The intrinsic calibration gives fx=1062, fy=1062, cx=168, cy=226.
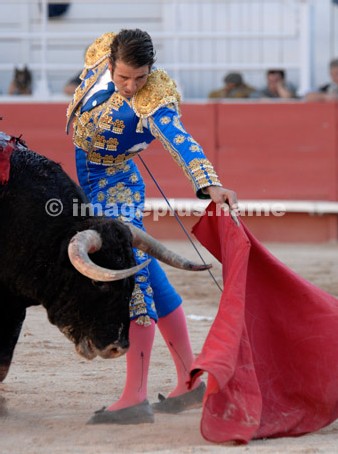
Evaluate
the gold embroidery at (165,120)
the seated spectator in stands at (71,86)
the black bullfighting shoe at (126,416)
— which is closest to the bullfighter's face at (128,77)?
the gold embroidery at (165,120)

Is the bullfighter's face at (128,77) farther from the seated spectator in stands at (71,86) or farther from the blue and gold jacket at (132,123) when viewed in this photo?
the seated spectator in stands at (71,86)

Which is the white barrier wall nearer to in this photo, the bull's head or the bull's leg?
the bull's leg

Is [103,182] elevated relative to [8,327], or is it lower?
elevated

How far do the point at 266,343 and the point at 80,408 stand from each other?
71 centimetres

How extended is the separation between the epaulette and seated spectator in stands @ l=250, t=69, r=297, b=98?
17.2 ft

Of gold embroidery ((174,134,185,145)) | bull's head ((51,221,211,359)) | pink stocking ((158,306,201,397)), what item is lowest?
pink stocking ((158,306,201,397))

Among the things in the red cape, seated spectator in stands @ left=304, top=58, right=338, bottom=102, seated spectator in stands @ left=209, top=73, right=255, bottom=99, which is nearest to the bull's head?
the red cape

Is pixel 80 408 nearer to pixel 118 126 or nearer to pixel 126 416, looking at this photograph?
pixel 126 416

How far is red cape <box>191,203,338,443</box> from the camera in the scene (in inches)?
119

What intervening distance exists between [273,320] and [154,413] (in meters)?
0.54

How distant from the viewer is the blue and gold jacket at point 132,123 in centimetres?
315

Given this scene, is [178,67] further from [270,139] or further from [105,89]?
[105,89]

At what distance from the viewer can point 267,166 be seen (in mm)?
8102

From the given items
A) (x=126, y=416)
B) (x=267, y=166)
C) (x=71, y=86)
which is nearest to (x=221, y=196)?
(x=126, y=416)
